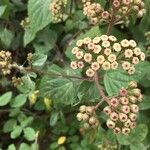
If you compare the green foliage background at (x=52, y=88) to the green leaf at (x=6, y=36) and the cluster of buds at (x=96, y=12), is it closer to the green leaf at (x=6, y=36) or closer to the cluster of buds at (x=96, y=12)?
the green leaf at (x=6, y=36)

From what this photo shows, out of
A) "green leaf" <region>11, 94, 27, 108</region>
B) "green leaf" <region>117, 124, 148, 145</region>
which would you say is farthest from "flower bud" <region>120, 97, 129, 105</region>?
"green leaf" <region>11, 94, 27, 108</region>

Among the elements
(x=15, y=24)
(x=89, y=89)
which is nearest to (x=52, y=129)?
(x=15, y=24)

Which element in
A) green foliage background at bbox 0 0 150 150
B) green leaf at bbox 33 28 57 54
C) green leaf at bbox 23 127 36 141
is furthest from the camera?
green leaf at bbox 33 28 57 54

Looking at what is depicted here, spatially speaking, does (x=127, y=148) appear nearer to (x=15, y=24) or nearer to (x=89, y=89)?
(x=89, y=89)

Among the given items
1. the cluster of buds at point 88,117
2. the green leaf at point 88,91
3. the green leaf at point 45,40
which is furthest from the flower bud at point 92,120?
the green leaf at point 45,40

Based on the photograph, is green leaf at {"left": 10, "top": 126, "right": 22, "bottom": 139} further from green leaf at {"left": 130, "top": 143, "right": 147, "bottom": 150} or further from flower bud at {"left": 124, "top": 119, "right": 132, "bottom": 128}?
flower bud at {"left": 124, "top": 119, "right": 132, "bottom": 128}
